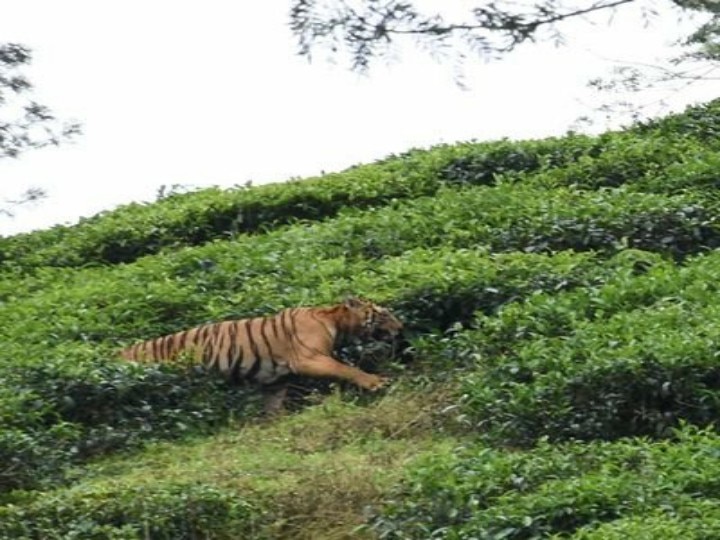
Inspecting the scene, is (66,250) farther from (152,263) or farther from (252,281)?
(252,281)

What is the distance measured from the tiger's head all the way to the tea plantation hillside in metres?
0.09

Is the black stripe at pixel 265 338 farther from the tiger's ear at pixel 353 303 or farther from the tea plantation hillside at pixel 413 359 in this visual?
the tiger's ear at pixel 353 303

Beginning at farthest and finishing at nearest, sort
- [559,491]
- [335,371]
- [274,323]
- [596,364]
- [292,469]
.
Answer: [274,323], [335,371], [596,364], [292,469], [559,491]

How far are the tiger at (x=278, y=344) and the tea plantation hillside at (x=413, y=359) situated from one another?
0.10 meters

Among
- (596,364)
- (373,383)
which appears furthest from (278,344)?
(596,364)

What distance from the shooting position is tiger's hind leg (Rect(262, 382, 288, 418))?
341 inches

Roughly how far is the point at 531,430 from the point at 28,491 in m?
2.09

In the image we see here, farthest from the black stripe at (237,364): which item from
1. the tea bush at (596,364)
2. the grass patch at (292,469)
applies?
the tea bush at (596,364)

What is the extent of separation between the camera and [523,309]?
8711 millimetres

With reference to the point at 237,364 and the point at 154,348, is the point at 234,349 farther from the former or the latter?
the point at 154,348

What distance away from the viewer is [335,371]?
28.8ft

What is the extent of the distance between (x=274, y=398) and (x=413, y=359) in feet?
2.41

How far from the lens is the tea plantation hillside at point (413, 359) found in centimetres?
648

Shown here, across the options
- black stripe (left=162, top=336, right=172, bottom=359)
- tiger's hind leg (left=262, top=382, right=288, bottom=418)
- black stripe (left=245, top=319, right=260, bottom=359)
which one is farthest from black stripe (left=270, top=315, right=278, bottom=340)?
black stripe (left=162, top=336, right=172, bottom=359)
